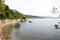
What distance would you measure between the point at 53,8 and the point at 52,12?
160cm

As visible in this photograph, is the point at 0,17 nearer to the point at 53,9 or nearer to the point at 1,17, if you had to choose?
the point at 1,17

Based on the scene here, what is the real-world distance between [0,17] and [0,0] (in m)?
41.3

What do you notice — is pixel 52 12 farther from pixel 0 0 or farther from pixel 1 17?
pixel 1 17

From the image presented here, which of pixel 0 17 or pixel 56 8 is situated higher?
pixel 56 8

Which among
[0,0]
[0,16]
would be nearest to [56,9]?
[0,0]

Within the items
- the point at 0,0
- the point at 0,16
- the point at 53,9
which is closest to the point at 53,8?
the point at 53,9

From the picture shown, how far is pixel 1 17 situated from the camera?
107688mm

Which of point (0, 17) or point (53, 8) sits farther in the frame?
point (0, 17)

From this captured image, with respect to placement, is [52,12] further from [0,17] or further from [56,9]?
[0,17]

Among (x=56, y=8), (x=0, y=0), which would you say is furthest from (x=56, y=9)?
(x=0, y=0)

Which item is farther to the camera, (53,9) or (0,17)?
(0,17)

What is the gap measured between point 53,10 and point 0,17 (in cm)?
4685

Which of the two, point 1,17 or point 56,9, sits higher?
point 56,9

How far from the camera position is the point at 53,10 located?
2566 inches
